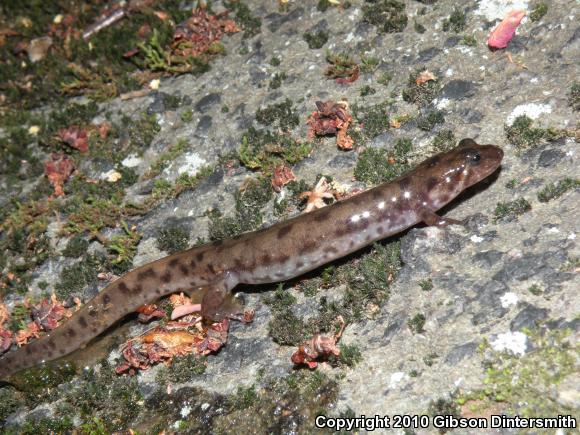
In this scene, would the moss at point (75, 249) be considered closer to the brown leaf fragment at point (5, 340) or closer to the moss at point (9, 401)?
A: the brown leaf fragment at point (5, 340)

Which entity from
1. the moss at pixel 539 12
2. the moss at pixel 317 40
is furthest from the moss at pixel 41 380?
the moss at pixel 539 12

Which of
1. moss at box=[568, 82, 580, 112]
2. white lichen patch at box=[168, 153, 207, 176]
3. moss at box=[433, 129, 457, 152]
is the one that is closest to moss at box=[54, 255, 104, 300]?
white lichen patch at box=[168, 153, 207, 176]

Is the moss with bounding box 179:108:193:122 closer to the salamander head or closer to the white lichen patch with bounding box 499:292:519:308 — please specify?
the salamander head

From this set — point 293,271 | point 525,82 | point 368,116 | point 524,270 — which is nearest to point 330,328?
point 293,271

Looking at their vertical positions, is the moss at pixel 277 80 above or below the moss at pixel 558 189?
above

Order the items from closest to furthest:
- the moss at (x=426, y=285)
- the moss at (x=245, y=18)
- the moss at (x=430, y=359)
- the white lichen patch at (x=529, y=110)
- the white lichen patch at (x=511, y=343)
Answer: the white lichen patch at (x=511, y=343) < the moss at (x=430, y=359) < the moss at (x=426, y=285) < the white lichen patch at (x=529, y=110) < the moss at (x=245, y=18)

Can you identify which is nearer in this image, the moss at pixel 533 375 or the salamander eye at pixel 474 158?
the moss at pixel 533 375

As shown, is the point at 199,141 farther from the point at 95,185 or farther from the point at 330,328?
the point at 330,328
